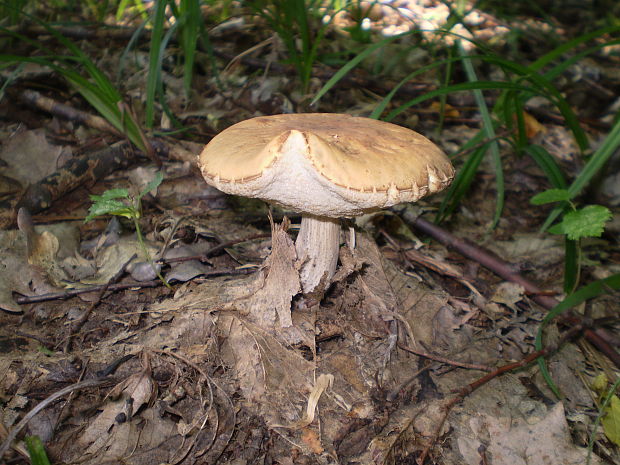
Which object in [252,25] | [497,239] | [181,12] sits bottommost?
[497,239]

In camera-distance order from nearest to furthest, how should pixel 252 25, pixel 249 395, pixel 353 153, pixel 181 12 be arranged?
pixel 353 153
pixel 249 395
pixel 181 12
pixel 252 25

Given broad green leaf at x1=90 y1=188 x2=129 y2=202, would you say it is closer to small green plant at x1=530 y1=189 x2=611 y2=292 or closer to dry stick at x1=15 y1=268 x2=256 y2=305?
dry stick at x1=15 y1=268 x2=256 y2=305

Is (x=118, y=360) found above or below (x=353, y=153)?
below

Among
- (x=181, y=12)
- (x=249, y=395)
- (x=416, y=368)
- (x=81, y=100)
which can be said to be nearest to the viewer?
(x=249, y=395)

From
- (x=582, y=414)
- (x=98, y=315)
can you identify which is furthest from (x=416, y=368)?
(x=98, y=315)

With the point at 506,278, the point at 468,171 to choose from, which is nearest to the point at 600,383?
the point at 506,278

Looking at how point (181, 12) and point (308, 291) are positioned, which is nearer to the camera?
point (308, 291)

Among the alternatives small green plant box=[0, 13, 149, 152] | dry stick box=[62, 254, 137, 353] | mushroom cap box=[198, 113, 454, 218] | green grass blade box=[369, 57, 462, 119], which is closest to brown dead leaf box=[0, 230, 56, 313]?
dry stick box=[62, 254, 137, 353]

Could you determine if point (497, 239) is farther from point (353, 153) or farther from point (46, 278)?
point (46, 278)

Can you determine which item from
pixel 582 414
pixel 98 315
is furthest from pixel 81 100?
pixel 582 414
